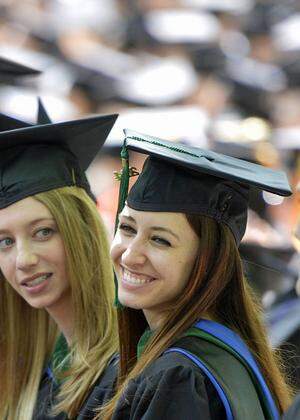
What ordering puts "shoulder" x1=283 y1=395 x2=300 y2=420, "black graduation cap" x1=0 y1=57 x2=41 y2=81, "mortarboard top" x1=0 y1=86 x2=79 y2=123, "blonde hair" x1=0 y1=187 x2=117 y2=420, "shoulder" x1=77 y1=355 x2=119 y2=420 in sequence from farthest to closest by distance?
1. "mortarboard top" x1=0 y1=86 x2=79 y2=123
2. "black graduation cap" x1=0 y1=57 x2=41 y2=81
3. "blonde hair" x1=0 y1=187 x2=117 y2=420
4. "shoulder" x1=77 y1=355 x2=119 y2=420
5. "shoulder" x1=283 y1=395 x2=300 y2=420

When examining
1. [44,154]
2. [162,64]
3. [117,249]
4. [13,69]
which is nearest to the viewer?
[117,249]

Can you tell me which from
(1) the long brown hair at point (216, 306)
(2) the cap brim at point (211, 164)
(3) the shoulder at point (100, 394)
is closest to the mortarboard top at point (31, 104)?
(3) the shoulder at point (100, 394)

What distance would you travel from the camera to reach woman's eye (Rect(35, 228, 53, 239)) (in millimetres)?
2695

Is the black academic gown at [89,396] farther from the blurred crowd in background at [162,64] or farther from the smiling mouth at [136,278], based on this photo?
the blurred crowd in background at [162,64]

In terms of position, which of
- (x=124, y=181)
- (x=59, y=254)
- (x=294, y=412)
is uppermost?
(x=124, y=181)

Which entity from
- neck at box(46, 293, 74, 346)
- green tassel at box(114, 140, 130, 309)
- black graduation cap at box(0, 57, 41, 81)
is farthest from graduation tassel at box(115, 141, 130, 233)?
black graduation cap at box(0, 57, 41, 81)

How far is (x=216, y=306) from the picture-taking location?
7.11ft

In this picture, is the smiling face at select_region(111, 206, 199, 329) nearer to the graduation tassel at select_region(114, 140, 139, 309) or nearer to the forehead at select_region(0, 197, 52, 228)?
the graduation tassel at select_region(114, 140, 139, 309)

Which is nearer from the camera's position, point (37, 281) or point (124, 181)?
point (124, 181)

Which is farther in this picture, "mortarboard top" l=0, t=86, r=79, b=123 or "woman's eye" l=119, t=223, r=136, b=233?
"mortarboard top" l=0, t=86, r=79, b=123

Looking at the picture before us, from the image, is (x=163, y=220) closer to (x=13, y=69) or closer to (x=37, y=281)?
(x=37, y=281)

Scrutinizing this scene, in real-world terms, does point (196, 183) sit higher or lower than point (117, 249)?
higher

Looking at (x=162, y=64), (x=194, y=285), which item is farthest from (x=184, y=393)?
(x=162, y=64)

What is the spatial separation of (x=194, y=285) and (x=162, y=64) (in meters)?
12.2
